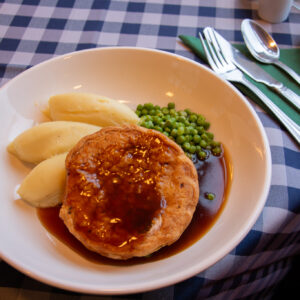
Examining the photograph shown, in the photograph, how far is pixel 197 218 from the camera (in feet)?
5.79

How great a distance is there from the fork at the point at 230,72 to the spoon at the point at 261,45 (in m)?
0.27

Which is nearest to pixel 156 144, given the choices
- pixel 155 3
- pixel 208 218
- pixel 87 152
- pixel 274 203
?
pixel 87 152

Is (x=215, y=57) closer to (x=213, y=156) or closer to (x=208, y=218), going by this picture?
(x=213, y=156)

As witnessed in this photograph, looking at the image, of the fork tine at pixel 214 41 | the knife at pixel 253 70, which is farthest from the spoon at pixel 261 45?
the fork tine at pixel 214 41

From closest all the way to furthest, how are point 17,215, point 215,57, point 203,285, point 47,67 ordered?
point 203,285 → point 17,215 → point 47,67 → point 215,57

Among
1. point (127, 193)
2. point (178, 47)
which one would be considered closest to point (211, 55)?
point (178, 47)

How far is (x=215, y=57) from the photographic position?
8.27 feet

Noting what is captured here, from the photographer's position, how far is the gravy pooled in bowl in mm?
1479

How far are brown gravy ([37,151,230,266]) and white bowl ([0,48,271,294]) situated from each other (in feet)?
0.13

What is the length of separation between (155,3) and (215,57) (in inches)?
40.7

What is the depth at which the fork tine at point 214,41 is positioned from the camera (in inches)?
98.7

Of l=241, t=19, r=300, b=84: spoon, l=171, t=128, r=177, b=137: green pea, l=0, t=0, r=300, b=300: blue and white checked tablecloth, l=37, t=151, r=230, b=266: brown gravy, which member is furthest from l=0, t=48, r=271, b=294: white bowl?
l=241, t=19, r=300, b=84: spoon

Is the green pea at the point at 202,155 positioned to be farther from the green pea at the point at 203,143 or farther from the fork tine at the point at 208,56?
the fork tine at the point at 208,56

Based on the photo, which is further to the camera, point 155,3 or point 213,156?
point 155,3
